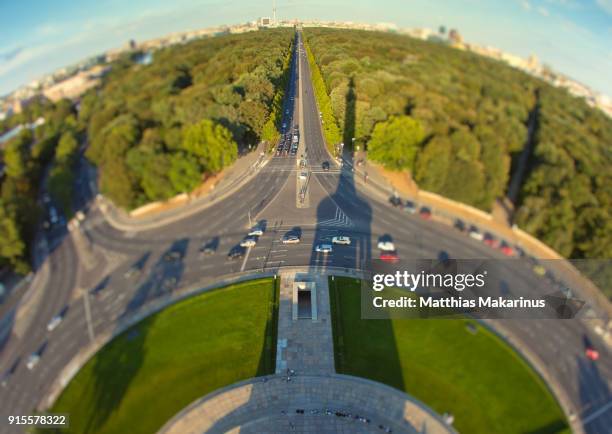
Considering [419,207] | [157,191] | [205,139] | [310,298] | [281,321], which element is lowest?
[281,321]

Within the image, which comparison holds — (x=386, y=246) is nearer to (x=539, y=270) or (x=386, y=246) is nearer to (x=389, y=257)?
(x=389, y=257)

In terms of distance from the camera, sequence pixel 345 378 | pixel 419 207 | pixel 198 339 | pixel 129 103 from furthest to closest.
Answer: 1. pixel 419 207
2. pixel 129 103
3. pixel 198 339
4. pixel 345 378

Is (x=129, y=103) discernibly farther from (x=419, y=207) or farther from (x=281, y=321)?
(x=419, y=207)

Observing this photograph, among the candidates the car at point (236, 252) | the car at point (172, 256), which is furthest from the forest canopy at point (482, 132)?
the car at point (172, 256)

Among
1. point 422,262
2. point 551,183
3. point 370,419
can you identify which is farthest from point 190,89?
point 551,183

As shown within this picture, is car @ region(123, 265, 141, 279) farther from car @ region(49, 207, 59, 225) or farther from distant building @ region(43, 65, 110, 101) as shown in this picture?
distant building @ region(43, 65, 110, 101)

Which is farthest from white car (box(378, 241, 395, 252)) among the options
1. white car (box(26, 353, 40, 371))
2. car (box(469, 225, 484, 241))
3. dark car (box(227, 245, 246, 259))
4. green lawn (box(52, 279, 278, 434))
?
white car (box(26, 353, 40, 371))
